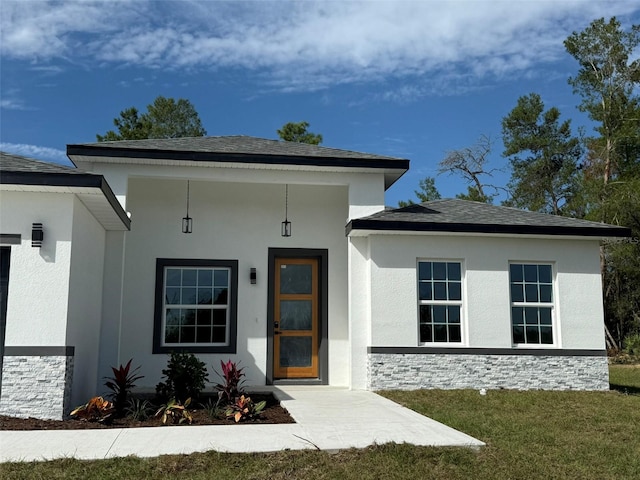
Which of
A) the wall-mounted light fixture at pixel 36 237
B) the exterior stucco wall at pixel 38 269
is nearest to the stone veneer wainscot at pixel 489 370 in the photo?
the exterior stucco wall at pixel 38 269

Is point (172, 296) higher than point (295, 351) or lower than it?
higher

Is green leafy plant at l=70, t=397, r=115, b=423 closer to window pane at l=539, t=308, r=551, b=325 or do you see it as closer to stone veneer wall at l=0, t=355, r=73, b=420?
stone veneer wall at l=0, t=355, r=73, b=420

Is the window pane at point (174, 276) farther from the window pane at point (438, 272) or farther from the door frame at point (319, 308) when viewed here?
the window pane at point (438, 272)

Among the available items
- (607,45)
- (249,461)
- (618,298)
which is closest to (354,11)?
(249,461)

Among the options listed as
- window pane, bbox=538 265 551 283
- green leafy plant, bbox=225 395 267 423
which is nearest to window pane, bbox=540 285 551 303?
window pane, bbox=538 265 551 283

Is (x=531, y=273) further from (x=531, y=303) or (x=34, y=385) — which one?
(x=34, y=385)

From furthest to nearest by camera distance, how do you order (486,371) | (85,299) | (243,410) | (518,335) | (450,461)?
(518,335) → (486,371) → (85,299) → (243,410) → (450,461)

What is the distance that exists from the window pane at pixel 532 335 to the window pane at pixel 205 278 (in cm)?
627

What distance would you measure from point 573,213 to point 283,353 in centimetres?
1765

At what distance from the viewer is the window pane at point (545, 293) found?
11797 millimetres

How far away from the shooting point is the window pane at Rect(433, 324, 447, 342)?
11445mm

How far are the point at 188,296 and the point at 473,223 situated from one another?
5733 mm

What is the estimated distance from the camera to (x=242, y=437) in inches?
265

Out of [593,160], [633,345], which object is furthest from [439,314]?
[593,160]
